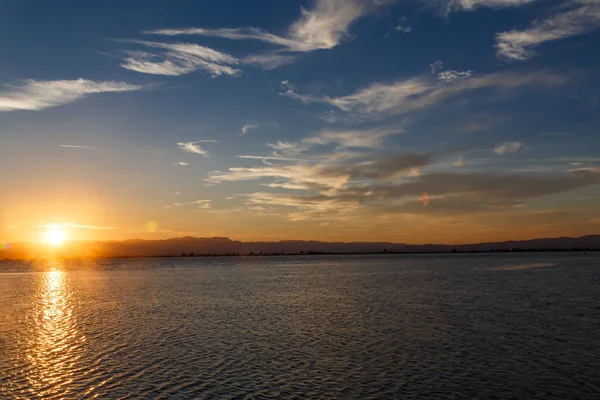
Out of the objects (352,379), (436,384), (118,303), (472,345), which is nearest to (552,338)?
(472,345)

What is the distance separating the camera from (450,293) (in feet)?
256

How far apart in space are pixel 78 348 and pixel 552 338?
4088 centimetres

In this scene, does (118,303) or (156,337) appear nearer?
(156,337)

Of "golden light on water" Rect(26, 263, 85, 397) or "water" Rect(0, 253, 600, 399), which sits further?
"golden light on water" Rect(26, 263, 85, 397)

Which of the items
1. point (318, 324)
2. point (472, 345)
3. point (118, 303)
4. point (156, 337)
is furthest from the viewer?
point (118, 303)

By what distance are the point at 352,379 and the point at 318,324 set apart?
21.0 m

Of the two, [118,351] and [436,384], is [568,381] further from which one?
[118,351]

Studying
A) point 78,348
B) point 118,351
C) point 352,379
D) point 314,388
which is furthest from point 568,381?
point 78,348

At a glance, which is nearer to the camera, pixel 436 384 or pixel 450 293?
pixel 436 384

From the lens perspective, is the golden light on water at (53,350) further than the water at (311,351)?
Yes

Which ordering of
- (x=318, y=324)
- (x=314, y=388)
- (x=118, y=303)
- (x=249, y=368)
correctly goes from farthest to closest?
(x=118, y=303) → (x=318, y=324) → (x=249, y=368) → (x=314, y=388)

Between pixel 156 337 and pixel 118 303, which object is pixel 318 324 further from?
pixel 118 303

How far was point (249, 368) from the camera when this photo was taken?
3159 centimetres

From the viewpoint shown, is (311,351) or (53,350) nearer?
(311,351)
